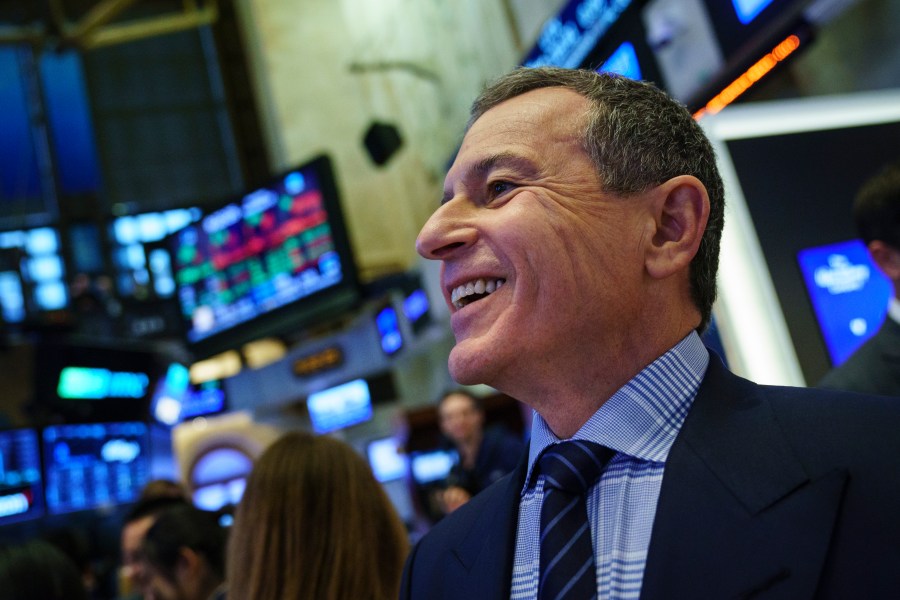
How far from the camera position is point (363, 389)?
10891 mm

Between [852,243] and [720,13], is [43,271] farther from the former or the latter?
[852,243]

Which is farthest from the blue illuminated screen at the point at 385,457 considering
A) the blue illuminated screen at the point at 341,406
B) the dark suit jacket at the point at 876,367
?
the dark suit jacket at the point at 876,367

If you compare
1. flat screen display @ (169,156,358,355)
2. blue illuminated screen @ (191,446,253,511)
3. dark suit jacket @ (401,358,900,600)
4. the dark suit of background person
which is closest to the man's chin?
the dark suit of background person

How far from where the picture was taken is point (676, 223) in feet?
4.34

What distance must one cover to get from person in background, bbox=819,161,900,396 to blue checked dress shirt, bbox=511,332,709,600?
35.4 inches

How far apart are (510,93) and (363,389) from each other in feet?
31.6

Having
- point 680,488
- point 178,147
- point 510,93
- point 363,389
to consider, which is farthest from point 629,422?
point 178,147

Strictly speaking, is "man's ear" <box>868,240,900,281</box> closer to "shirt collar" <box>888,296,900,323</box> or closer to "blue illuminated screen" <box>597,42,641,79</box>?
"shirt collar" <box>888,296,900,323</box>

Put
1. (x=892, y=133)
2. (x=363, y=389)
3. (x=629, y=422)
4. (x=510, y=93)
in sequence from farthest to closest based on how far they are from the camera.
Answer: (x=363, y=389)
(x=892, y=133)
(x=510, y=93)
(x=629, y=422)

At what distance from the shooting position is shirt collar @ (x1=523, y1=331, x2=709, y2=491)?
44.8 inches

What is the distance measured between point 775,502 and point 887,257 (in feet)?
4.93

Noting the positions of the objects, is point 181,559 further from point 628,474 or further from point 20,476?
point 20,476

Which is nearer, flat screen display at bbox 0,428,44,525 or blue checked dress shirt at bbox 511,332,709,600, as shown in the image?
blue checked dress shirt at bbox 511,332,709,600

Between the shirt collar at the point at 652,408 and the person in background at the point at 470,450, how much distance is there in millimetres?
3102
